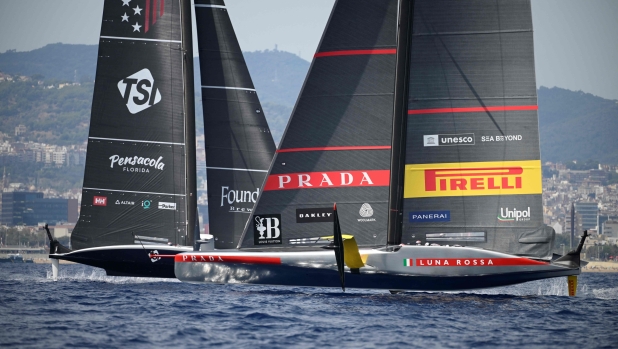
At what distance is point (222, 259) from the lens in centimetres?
2300

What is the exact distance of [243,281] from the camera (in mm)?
22812

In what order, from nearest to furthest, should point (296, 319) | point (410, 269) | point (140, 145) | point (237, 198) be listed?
point (296, 319) < point (410, 269) < point (140, 145) < point (237, 198)

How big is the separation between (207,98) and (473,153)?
963 cm

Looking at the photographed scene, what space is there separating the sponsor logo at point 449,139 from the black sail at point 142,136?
805cm

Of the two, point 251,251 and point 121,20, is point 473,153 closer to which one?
point 251,251

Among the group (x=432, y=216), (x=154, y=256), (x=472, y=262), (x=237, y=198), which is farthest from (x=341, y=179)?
(x=154, y=256)

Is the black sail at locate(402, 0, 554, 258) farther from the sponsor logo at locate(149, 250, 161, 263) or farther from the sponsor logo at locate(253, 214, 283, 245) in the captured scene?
the sponsor logo at locate(149, 250, 161, 263)

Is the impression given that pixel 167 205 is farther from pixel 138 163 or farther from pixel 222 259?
pixel 222 259

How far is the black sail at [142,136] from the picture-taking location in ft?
88.9

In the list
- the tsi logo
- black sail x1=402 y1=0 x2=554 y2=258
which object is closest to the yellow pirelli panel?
black sail x1=402 y1=0 x2=554 y2=258

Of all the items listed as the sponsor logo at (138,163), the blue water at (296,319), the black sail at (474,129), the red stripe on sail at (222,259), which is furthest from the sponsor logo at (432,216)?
the sponsor logo at (138,163)

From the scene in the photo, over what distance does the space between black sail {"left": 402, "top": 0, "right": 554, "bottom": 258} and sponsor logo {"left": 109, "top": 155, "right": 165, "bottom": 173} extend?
26.8 ft

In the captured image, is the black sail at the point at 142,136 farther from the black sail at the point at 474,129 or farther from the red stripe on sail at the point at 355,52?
the black sail at the point at 474,129

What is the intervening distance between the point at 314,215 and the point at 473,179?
12.5 feet
